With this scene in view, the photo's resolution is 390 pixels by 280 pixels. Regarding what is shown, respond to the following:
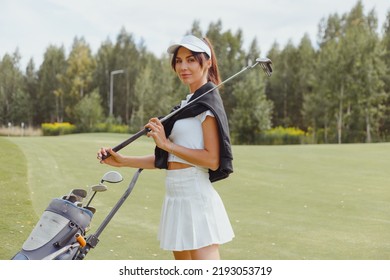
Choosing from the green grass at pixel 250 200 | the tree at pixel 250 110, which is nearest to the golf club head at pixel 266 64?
the green grass at pixel 250 200

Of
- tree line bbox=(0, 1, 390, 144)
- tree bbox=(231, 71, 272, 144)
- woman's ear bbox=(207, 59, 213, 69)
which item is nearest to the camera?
woman's ear bbox=(207, 59, 213, 69)

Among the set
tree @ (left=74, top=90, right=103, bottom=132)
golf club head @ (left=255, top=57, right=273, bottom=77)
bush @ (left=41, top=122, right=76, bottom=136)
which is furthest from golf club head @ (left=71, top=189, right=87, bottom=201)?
tree @ (left=74, top=90, right=103, bottom=132)

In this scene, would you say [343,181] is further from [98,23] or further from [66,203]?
[66,203]

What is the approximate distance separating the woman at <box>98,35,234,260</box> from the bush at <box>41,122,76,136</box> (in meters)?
3.74

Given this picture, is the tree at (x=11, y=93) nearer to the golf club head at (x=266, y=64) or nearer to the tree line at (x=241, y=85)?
the tree line at (x=241, y=85)

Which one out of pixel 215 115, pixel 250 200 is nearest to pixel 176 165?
pixel 215 115

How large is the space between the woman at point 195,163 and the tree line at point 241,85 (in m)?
3.14

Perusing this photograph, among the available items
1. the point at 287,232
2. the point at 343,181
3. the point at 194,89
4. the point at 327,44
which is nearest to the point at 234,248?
the point at 287,232

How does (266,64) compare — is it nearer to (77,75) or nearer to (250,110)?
(77,75)

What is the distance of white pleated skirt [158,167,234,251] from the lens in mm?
1540

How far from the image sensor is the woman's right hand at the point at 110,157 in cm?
164

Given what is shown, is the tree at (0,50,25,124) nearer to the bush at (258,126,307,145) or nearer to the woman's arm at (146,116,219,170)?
the woman's arm at (146,116,219,170)

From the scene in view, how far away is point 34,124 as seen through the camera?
493 centimetres
